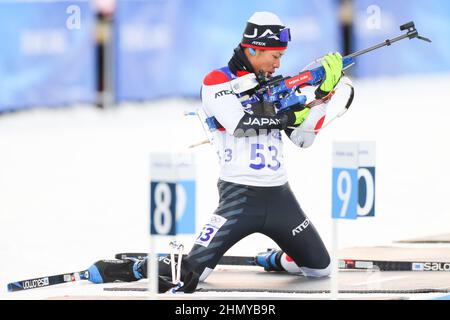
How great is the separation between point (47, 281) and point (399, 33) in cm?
996

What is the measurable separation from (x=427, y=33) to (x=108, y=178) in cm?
623

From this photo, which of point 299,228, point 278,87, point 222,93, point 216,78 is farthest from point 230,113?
point 299,228

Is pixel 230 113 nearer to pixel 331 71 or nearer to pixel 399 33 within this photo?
pixel 331 71

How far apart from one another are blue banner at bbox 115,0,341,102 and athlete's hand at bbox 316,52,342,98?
9541 mm

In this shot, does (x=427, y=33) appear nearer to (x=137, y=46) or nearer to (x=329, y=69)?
(x=137, y=46)

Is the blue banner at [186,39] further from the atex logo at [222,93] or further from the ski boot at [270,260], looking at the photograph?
the atex logo at [222,93]

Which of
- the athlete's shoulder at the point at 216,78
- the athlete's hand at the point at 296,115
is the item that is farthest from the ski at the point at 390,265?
the athlete's shoulder at the point at 216,78

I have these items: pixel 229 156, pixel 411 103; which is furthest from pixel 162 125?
pixel 229 156

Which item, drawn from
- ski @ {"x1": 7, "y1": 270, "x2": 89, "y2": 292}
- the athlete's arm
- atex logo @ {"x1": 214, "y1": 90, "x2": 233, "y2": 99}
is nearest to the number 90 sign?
the athlete's arm

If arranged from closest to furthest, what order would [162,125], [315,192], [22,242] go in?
[22,242] → [315,192] → [162,125]

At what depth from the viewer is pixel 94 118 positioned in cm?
1838

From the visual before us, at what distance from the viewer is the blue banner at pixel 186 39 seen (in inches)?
709

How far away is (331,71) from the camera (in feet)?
27.2

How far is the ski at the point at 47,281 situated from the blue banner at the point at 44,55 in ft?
29.9
